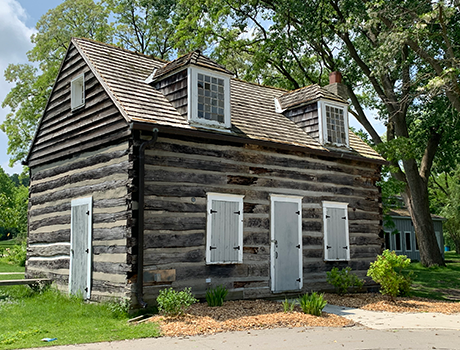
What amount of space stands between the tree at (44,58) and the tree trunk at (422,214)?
21192 millimetres

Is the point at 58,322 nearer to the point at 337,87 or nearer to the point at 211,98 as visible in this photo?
the point at 211,98

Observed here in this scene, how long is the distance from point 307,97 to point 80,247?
8667mm

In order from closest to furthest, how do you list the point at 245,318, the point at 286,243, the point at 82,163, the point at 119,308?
the point at 245,318 → the point at 119,308 → the point at 82,163 → the point at 286,243

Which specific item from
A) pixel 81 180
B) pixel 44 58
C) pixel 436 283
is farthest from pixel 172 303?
pixel 44 58

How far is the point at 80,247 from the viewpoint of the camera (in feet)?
36.7

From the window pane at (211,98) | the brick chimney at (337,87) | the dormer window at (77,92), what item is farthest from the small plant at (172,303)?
the brick chimney at (337,87)

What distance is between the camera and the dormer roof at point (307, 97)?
14659 mm

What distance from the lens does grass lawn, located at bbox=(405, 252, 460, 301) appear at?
1517 cm

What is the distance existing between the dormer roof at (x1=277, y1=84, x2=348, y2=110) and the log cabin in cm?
7

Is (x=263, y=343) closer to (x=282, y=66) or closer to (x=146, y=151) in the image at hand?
(x=146, y=151)

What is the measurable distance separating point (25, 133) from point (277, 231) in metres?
24.5

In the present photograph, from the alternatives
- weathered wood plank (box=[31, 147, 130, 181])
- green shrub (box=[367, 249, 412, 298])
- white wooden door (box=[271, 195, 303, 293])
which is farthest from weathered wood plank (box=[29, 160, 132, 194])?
green shrub (box=[367, 249, 412, 298])

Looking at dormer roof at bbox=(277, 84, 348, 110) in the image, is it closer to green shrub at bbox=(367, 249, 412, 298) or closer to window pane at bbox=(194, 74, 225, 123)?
window pane at bbox=(194, 74, 225, 123)

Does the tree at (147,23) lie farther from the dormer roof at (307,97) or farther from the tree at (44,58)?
the dormer roof at (307,97)
